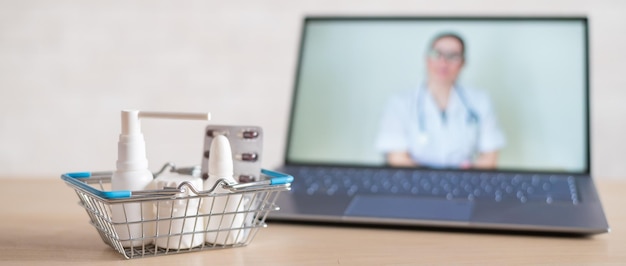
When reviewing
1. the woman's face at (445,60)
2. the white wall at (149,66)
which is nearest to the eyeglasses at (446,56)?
the woman's face at (445,60)

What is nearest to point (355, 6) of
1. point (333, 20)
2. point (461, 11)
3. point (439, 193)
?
point (461, 11)

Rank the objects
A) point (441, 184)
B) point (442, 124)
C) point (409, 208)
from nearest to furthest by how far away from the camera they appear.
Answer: point (409, 208) < point (441, 184) < point (442, 124)

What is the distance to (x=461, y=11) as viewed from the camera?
141 cm

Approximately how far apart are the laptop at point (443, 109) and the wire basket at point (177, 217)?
0.75 feet

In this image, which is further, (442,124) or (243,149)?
(442,124)

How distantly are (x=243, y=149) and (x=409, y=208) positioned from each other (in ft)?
0.67

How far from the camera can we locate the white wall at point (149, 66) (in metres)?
1.47

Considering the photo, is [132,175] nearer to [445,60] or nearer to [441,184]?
[441,184]

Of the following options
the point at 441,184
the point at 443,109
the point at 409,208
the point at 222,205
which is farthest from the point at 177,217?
the point at 443,109

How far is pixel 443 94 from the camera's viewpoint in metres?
1.07

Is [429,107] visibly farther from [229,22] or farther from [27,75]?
[27,75]

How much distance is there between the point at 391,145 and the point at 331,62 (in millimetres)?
155

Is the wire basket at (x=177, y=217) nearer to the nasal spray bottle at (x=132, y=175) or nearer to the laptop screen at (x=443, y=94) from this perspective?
the nasal spray bottle at (x=132, y=175)

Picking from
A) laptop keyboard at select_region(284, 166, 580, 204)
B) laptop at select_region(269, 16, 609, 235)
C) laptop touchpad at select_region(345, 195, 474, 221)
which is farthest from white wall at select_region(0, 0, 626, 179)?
laptop touchpad at select_region(345, 195, 474, 221)
